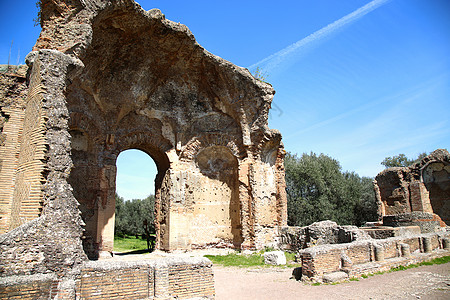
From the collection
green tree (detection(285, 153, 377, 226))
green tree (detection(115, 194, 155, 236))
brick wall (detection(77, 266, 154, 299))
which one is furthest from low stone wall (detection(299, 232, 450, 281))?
green tree (detection(115, 194, 155, 236))

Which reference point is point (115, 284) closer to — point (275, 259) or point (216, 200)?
point (275, 259)

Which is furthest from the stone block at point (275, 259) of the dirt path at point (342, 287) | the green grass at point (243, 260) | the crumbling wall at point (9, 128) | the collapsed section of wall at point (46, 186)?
the crumbling wall at point (9, 128)

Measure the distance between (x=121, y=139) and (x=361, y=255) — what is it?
9.11 m

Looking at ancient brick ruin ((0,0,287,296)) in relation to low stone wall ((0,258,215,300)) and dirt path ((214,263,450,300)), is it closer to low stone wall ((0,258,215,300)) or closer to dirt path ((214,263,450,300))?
low stone wall ((0,258,215,300))

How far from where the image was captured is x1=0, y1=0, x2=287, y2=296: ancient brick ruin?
6395 mm

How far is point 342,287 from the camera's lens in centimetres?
673

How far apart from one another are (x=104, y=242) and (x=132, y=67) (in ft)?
21.2

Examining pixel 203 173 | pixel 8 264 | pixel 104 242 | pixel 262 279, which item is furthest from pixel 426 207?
pixel 8 264

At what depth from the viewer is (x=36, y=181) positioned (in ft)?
20.8

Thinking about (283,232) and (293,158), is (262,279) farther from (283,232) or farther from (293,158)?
(293,158)

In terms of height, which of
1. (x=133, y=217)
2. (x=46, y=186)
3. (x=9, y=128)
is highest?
(x=9, y=128)

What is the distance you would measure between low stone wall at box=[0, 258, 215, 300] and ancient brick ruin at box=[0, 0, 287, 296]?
217 millimetres

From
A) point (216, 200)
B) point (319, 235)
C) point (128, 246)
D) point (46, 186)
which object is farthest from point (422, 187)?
point (46, 186)

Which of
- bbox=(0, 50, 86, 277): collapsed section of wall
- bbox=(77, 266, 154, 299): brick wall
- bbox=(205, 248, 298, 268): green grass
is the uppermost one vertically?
bbox=(0, 50, 86, 277): collapsed section of wall
